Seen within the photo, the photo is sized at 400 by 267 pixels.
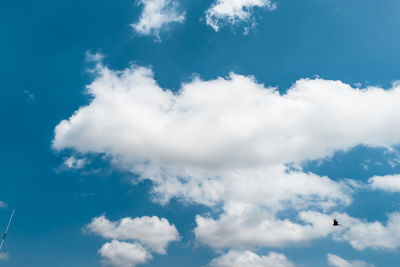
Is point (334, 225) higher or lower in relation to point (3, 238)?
higher

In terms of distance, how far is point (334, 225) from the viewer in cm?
12925

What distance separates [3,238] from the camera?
111 m

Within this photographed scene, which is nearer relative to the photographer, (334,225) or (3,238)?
(3,238)

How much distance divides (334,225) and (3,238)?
164 m
